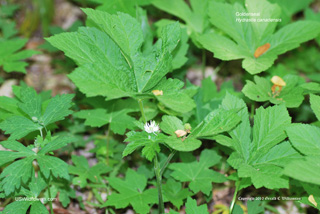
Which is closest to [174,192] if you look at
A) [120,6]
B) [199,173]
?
[199,173]

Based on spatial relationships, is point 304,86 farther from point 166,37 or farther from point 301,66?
point 301,66

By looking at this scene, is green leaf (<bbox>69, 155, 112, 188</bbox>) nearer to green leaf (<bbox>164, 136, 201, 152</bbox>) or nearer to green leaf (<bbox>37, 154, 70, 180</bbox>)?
green leaf (<bbox>37, 154, 70, 180</bbox>)

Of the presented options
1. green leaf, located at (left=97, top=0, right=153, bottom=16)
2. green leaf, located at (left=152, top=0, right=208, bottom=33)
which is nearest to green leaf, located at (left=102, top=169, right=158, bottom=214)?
green leaf, located at (left=97, top=0, right=153, bottom=16)

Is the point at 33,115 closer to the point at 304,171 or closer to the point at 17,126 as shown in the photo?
the point at 17,126

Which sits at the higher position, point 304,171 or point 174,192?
point 304,171

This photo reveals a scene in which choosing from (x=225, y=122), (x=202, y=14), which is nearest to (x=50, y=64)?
(x=202, y=14)

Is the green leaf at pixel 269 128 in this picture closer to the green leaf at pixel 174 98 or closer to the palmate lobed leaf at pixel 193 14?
the green leaf at pixel 174 98

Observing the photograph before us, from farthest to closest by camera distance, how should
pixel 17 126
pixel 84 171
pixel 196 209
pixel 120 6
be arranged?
pixel 120 6, pixel 84 171, pixel 17 126, pixel 196 209
